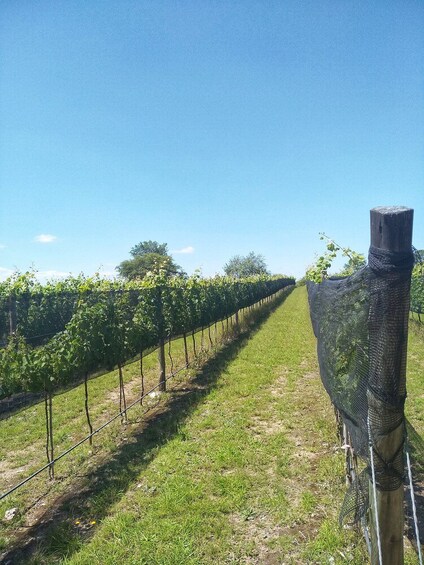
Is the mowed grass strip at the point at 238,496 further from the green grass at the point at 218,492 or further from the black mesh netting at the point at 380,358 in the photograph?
the black mesh netting at the point at 380,358

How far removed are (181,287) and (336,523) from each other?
336 inches

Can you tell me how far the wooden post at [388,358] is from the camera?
2.32 m

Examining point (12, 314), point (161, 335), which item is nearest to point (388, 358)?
point (161, 335)

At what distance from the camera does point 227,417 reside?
733cm

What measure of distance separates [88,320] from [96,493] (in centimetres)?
263

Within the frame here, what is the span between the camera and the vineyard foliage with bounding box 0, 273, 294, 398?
573 cm

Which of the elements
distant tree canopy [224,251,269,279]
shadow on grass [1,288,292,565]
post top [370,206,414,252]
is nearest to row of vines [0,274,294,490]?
shadow on grass [1,288,292,565]

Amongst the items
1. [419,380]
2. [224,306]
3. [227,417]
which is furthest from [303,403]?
[224,306]

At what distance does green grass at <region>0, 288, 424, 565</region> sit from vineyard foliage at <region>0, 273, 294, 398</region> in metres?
1.54

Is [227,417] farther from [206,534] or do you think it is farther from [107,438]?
[206,534]

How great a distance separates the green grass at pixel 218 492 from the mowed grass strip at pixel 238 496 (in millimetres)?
12

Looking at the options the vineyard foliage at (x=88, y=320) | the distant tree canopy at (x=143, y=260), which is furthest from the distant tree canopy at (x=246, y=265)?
the vineyard foliage at (x=88, y=320)

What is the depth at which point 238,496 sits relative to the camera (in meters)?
4.68

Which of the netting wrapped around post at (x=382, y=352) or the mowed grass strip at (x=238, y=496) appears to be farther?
the mowed grass strip at (x=238, y=496)
